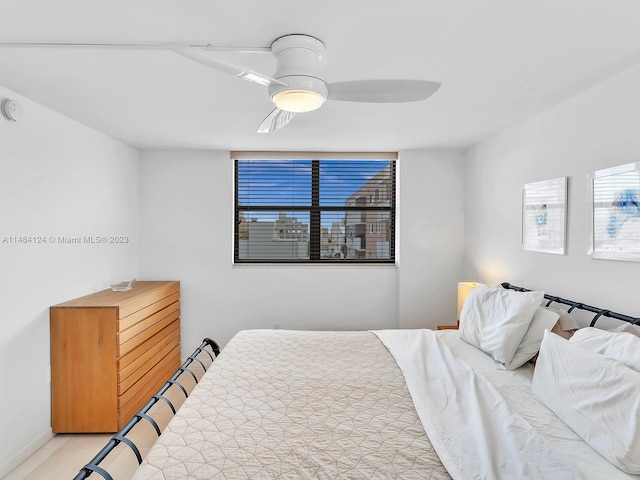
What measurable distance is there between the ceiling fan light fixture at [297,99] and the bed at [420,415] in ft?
4.62

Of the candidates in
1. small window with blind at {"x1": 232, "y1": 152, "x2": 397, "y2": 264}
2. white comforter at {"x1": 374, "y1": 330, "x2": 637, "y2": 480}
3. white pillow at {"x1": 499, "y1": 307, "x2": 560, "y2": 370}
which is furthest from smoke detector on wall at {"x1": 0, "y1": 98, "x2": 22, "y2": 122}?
white pillow at {"x1": 499, "y1": 307, "x2": 560, "y2": 370}

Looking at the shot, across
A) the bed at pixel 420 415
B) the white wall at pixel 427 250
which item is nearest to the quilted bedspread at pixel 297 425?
the bed at pixel 420 415

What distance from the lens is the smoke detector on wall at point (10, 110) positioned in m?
2.24

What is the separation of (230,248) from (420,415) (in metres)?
2.94

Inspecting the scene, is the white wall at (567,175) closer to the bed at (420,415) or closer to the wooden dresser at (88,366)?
the bed at (420,415)

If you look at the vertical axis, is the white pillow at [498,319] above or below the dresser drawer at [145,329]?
above

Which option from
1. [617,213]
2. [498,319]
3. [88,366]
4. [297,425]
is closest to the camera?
[297,425]

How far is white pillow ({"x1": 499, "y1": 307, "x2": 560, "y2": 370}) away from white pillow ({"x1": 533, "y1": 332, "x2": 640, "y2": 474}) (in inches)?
15.2

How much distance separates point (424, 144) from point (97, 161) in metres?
3.06

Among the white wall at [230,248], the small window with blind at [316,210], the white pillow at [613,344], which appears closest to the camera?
the white pillow at [613,344]

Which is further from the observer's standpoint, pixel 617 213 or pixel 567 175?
pixel 567 175

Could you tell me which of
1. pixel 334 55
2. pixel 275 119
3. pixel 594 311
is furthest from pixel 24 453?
pixel 594 311

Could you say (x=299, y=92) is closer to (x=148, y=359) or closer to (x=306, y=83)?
(x=306, y=83)

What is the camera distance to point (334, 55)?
1826 mm
